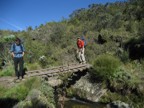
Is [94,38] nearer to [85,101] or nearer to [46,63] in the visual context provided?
[46,63]

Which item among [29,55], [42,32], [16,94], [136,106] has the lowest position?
[136,106]

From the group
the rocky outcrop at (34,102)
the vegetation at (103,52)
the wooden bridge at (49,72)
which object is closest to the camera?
the rocky outcrop at (34,102)

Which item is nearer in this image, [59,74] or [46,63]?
[59,74]

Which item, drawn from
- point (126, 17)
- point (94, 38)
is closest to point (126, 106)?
point (94, 38)

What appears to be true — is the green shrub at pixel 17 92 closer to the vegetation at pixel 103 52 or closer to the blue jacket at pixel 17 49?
the vegetation at pixel 103 52

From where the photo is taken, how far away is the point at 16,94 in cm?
1192

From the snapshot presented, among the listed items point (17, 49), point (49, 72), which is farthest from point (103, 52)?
point (17, 49)

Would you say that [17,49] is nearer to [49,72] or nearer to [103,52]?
[49,72]

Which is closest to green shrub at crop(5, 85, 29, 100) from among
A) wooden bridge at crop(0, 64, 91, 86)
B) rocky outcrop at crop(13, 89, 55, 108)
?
rocky outcrop at crop(13, 89, 55, 108)

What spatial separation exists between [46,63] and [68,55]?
487cm

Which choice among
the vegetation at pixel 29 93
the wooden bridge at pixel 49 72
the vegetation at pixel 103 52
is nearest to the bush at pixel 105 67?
the vegetation at pixel 103 52

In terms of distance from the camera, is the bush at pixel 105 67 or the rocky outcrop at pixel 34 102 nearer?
the rocky outcrop at pixel 34 102

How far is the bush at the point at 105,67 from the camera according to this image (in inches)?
634

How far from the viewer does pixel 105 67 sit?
53.5ft
